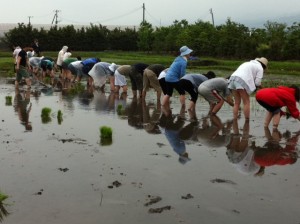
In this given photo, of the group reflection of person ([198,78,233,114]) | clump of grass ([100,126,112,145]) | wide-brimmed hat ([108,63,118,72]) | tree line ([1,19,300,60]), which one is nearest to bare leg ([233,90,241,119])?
reflection of person ([198,78,233,114])

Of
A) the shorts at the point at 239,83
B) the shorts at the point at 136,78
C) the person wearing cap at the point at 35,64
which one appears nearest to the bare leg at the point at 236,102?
the shorts at the point at 239,83

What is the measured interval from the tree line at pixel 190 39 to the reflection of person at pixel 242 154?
102ft

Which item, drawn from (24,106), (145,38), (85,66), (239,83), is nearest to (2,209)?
(239,83)

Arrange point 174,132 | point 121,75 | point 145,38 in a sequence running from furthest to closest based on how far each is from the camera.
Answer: point 145,38
point 121,75
point 174,132

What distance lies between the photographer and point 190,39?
46312 millimetres

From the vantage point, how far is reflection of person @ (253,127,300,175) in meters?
7.32

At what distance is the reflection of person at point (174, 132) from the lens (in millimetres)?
7819

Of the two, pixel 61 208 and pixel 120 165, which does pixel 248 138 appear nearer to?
pixel 120 165

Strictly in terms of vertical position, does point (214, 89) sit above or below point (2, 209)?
above

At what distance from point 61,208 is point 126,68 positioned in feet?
34.4

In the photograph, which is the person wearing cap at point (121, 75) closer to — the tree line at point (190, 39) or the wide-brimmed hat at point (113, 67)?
the wide-brimmed hat at point (113, 67)

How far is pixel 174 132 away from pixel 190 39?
3753 centimetres

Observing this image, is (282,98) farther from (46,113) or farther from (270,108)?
(46,113)

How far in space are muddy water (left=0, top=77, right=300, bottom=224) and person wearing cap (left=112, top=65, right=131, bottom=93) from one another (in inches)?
164
